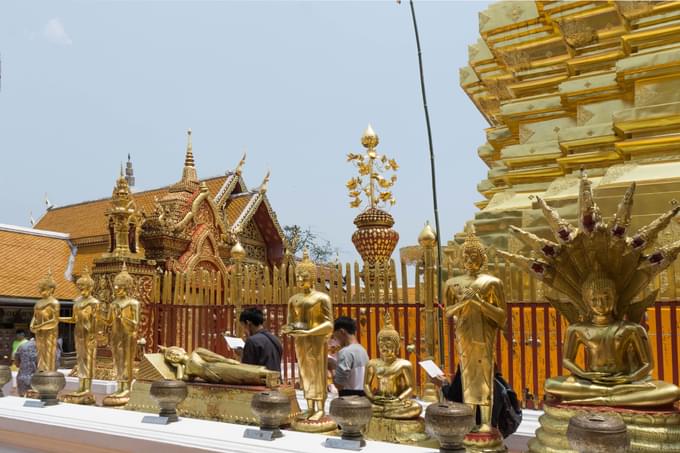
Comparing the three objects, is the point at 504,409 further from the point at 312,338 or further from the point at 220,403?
the point at 220,403

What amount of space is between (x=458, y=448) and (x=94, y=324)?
4570 millimetres

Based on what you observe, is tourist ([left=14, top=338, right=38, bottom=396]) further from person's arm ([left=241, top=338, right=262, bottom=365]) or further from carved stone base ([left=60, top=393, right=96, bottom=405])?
person's arm ([left=241, top=338, right=262, bottom=365])

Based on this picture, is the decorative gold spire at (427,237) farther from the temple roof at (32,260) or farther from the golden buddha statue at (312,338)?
the temple roof at (32,260)

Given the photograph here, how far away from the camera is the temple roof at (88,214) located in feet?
56.0

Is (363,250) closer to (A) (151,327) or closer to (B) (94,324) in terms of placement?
(A) (151,327)

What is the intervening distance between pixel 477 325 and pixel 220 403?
2.44 meters

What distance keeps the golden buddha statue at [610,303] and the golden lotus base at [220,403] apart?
2301mm

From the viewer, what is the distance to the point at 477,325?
4074mm

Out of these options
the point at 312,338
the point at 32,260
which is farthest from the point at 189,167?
the point at 312,338

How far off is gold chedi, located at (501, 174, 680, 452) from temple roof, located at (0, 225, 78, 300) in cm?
1238

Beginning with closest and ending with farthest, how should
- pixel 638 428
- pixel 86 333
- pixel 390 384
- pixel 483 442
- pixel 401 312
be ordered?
pixel 638 428
pixel 483 442
pixel 390 384
pixel 86 333
pixel 401 312

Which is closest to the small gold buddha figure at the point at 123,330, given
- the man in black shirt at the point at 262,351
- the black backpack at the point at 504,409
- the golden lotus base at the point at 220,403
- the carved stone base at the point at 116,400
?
the carved stone base at the point at 116,400

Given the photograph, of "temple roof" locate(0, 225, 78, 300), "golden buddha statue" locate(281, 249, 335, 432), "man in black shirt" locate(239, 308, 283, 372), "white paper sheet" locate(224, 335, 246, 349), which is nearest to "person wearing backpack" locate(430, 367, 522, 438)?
"golden buddha statue" locate(281, 249, 335, 432)

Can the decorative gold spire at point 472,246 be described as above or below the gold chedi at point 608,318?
above
